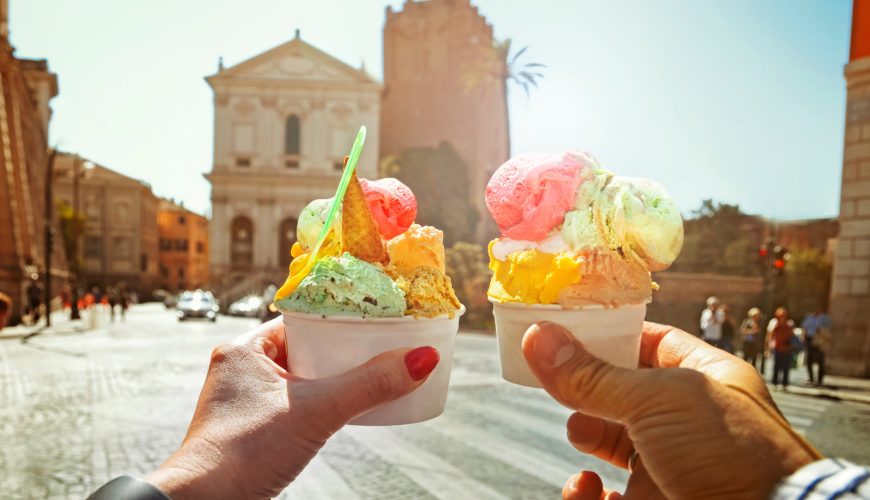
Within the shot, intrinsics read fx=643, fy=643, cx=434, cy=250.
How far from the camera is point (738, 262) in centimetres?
3241

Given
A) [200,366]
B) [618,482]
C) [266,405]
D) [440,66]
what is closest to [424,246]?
[266,405]

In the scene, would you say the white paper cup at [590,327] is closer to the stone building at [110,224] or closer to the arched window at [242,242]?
the arched window at [242,242]

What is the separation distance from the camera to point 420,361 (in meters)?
1.96

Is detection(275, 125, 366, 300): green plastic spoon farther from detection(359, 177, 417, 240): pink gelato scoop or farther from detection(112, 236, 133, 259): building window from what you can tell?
detection(112, 236, 133, 259): building window

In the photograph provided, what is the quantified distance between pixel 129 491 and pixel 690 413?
132 cm

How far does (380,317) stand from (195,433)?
0.64 m

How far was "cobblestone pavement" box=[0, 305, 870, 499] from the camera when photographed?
6.24 metres

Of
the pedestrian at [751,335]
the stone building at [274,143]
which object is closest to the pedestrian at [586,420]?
the pedestrian at [751,335]

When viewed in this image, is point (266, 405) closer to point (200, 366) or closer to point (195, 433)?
point (195, 433)

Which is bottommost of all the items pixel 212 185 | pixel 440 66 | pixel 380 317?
pixel 380 317

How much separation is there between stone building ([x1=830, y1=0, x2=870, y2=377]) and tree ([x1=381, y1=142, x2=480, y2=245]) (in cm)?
3275

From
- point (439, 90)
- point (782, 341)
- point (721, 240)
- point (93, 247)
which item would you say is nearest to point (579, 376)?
point (782, 341)

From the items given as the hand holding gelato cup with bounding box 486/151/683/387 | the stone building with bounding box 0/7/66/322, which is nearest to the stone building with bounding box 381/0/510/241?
the stone building with bounding box 0/7/66/322

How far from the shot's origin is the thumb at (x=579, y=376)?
62.4 inches
